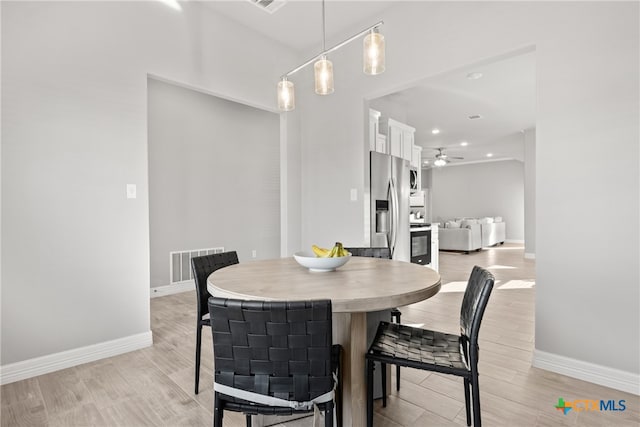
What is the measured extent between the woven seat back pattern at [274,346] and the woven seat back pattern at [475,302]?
2.09 ft

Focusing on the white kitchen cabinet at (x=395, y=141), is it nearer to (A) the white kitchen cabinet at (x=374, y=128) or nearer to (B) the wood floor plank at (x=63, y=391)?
(A) the white kitchen cabinet at (x=374, y=128)

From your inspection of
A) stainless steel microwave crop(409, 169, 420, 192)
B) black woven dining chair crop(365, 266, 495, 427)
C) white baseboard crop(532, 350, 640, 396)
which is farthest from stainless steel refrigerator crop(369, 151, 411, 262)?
black woven dining chair crop(365, 266, 495, 427)

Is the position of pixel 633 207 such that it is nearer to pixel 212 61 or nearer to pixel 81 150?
pixel 212 61

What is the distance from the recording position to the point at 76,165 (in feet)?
7.50

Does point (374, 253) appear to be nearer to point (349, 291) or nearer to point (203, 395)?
point (349, 291)

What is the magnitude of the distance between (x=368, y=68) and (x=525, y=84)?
12.8 feet

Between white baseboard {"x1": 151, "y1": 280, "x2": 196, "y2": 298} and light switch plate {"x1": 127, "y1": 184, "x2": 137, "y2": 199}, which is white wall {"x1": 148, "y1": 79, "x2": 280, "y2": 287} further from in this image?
light switch plate {"x1": 127, "y1": 184, "x2": 137, "y2": 199}

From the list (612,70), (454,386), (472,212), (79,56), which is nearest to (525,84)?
(612,70)

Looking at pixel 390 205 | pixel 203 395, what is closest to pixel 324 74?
pixel 203 395

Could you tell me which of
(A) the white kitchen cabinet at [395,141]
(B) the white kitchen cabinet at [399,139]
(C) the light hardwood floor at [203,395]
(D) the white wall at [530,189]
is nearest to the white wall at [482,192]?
(D) the white wall at [530,189]

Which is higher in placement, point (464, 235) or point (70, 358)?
point (464, 235)

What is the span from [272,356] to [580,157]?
7.32 ft

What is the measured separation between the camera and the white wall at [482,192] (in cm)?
1134

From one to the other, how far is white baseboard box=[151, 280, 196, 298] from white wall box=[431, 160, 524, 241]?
408 inches
